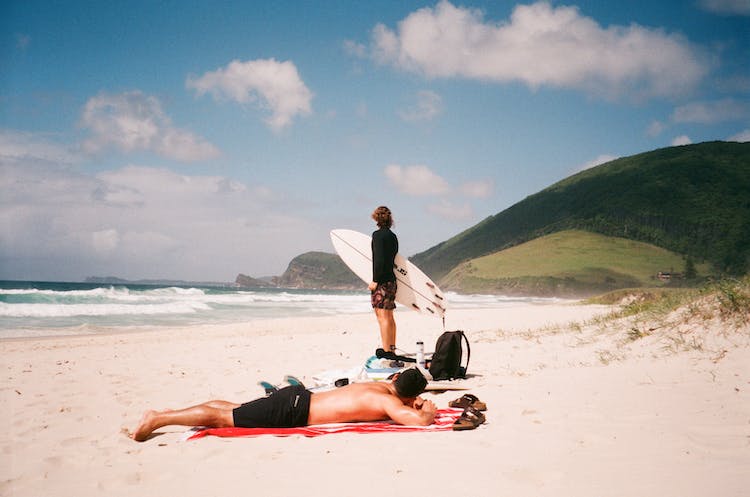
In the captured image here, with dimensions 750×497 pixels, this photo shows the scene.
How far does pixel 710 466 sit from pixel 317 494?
2.64 m

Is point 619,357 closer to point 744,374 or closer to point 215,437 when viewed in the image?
point 744,374

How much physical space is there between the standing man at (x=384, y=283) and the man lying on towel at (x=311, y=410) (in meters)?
2.78

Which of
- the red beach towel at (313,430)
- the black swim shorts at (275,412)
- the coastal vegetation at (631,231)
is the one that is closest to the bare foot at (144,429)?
the red beach towel at (313,430)

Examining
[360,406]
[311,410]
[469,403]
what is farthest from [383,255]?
[311,410]

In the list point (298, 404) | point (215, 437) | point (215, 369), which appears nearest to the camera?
point (215, 437)

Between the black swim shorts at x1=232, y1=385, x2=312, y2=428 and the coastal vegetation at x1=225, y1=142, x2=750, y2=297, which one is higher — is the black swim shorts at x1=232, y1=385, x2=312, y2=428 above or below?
below

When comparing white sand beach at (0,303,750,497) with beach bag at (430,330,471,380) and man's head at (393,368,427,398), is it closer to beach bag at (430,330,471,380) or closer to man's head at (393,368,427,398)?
beach bag at (430,330,471,380)

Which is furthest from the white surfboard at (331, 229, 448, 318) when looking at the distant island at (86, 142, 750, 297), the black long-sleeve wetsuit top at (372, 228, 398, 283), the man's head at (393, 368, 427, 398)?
the distant island at (86, 142, 750, 297)

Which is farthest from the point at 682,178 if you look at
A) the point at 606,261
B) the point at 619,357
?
the point at 619,357

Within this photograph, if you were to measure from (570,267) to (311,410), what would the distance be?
80219 millimetres

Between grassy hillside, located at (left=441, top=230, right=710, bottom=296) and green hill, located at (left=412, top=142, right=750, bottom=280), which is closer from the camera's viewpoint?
grassy hillside, located at (left=441, top=230, right=710, bottom=296)

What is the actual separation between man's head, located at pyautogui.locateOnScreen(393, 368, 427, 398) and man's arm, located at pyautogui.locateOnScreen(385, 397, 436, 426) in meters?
0.13

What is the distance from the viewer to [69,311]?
22516 mm

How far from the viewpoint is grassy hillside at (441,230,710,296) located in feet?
232
